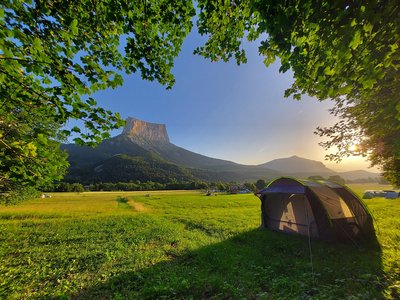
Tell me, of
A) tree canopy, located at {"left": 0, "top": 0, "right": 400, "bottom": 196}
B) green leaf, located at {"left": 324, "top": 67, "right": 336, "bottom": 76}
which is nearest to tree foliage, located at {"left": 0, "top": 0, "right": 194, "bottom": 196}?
tree canopy, located at {"left": 0, "top": 0, "right": 400, "bottom": 196}

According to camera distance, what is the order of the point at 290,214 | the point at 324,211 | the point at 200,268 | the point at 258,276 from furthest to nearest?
the point at 290,214
the point at 324,211
the point at 200,268
the point at 258,276

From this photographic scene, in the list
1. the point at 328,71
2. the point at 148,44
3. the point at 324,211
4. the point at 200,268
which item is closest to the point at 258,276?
the point at 200,268

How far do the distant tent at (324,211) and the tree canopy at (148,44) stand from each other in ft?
20.7

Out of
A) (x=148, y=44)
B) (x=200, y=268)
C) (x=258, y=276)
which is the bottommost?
(x=200, y=268)

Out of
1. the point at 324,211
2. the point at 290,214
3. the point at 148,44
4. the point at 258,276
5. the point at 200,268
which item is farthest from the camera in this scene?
the point at 290,214

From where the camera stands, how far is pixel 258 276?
7.43 m

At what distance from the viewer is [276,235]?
12680 mm

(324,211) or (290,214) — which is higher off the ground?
(324,211)

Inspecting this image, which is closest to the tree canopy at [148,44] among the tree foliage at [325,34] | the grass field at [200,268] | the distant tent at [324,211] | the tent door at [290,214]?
the tree foliage at [325,34]

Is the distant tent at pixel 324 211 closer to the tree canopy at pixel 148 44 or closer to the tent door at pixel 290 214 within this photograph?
the tent door at pixel 290 214

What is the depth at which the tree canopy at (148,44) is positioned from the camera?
142 inches

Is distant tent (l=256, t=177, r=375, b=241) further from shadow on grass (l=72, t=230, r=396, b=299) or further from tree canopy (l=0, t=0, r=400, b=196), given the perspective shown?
tree canopy (l=0, t=0, r=400, b=196)

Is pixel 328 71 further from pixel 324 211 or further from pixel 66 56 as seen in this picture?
pixel 324 211

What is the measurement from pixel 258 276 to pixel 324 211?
19.0 ft
